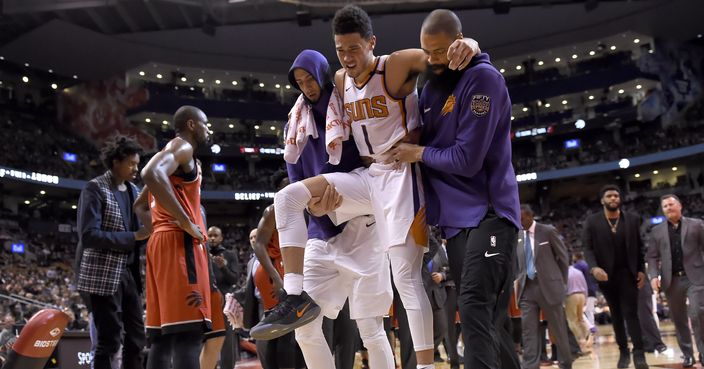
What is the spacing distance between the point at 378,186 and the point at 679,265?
17.9ft

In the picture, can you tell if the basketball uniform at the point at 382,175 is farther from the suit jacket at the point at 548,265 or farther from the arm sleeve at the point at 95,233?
the suit jacket at the point at 548,265

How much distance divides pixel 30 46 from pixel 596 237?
1318 inches

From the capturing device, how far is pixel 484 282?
2775 mm

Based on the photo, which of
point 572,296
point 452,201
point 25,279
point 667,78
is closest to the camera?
point 452,201

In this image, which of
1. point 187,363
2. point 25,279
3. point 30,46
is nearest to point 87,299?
point 187,363

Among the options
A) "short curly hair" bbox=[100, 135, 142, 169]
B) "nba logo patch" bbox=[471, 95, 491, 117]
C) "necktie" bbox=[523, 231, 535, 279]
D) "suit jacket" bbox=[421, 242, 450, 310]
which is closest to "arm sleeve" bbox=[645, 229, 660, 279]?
"necktie" bbox=[523, 231, 535, 279]

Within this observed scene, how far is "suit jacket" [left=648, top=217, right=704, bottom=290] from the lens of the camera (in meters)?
7.16

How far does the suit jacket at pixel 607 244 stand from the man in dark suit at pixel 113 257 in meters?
4.61

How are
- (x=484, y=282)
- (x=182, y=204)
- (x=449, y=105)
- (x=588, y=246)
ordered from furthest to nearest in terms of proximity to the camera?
1. (x=588, y=246)
2. (x=182, y=204)
3. (x=449, y=105)
4. (x=484, y=282)

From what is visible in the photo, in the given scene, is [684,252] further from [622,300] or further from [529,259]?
[529,259]

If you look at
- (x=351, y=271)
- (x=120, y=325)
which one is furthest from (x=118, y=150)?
(x=351, y=271)

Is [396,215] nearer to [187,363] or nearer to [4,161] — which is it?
[187,363]

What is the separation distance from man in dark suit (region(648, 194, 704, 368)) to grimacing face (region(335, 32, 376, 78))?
212 inches

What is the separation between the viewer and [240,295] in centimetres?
580
